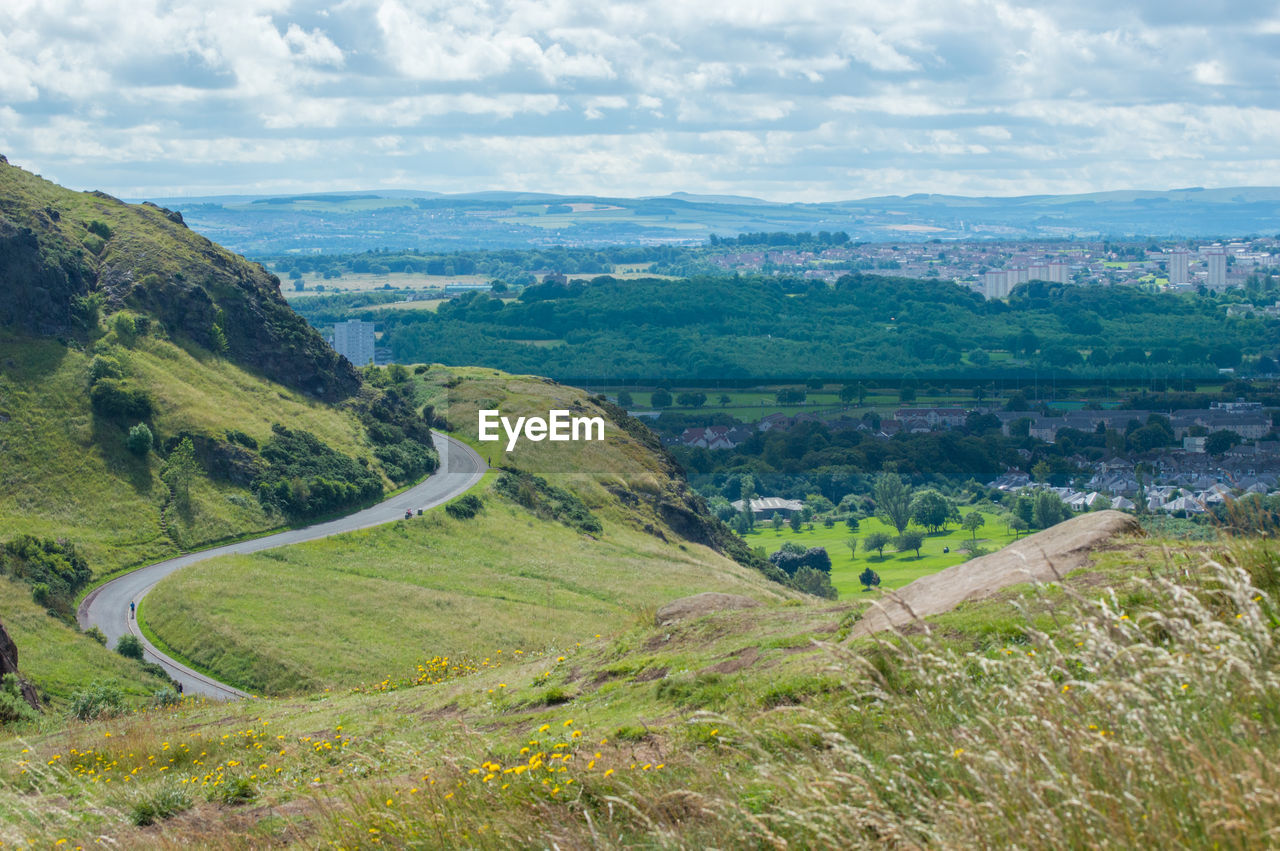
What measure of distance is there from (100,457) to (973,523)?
5624cm

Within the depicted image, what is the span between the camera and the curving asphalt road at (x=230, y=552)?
34656 millimetres

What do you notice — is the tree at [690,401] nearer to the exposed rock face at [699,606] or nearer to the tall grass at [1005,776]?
the exposed rock face at [699,606]

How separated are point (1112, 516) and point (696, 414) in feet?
378

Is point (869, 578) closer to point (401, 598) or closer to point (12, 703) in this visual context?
point (401, 598)

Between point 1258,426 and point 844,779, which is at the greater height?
point 844,779

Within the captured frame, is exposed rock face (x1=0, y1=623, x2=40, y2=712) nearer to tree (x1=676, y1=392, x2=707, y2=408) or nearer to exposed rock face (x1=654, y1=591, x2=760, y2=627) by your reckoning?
exposed rock face (x1=654, y1=591, x2=760, y2=627)

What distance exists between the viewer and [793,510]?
311ft

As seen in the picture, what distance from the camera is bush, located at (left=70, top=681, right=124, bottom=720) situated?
66.5ft

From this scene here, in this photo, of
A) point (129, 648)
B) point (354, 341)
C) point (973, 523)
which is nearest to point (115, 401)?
point (129, 648)

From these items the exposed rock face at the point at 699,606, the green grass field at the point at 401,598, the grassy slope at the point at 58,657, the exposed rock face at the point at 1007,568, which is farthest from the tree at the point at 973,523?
the exposed rock face at the point at 1007,568

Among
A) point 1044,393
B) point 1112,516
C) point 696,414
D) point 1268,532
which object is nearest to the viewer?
point 1268,532

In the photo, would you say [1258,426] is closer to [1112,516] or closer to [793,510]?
[793,510]

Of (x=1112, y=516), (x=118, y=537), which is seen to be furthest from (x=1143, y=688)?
(x=118, y=537)

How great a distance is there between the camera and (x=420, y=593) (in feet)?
138
